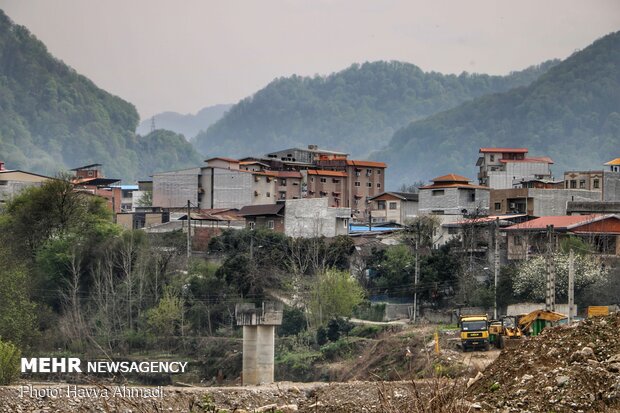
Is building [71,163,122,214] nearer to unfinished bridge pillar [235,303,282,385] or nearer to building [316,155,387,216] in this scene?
building [316,155,387,216]

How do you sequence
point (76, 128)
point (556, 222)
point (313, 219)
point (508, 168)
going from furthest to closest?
point (76, 128) → point (508, 168) → point (313, 219) → point (556, 222)

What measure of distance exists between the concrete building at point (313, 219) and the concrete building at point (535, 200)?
697 centimetres

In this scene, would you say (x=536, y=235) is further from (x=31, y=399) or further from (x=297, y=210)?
(x=31, y=399)

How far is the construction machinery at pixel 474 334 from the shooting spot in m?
33.3

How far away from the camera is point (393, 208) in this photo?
66.0 metres

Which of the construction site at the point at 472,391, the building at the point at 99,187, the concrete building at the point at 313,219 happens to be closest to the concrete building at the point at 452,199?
the concrete building at the point at 313,219

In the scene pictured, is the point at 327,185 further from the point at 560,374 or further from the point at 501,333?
the point at 560,374

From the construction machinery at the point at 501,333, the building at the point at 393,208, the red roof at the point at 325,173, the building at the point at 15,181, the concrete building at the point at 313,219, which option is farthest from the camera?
the red roof at the point at 325,173

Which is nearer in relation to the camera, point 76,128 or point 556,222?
point 556,222

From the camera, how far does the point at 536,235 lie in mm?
47875

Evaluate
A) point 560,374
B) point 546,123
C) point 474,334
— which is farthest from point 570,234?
point 546,123

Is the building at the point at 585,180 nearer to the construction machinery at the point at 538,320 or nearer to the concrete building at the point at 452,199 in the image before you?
the concrete building at the point at 452,199

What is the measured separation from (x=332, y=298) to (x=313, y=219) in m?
13.4

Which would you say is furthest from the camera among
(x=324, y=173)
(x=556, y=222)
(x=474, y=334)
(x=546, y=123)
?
(x=546, y=123)
